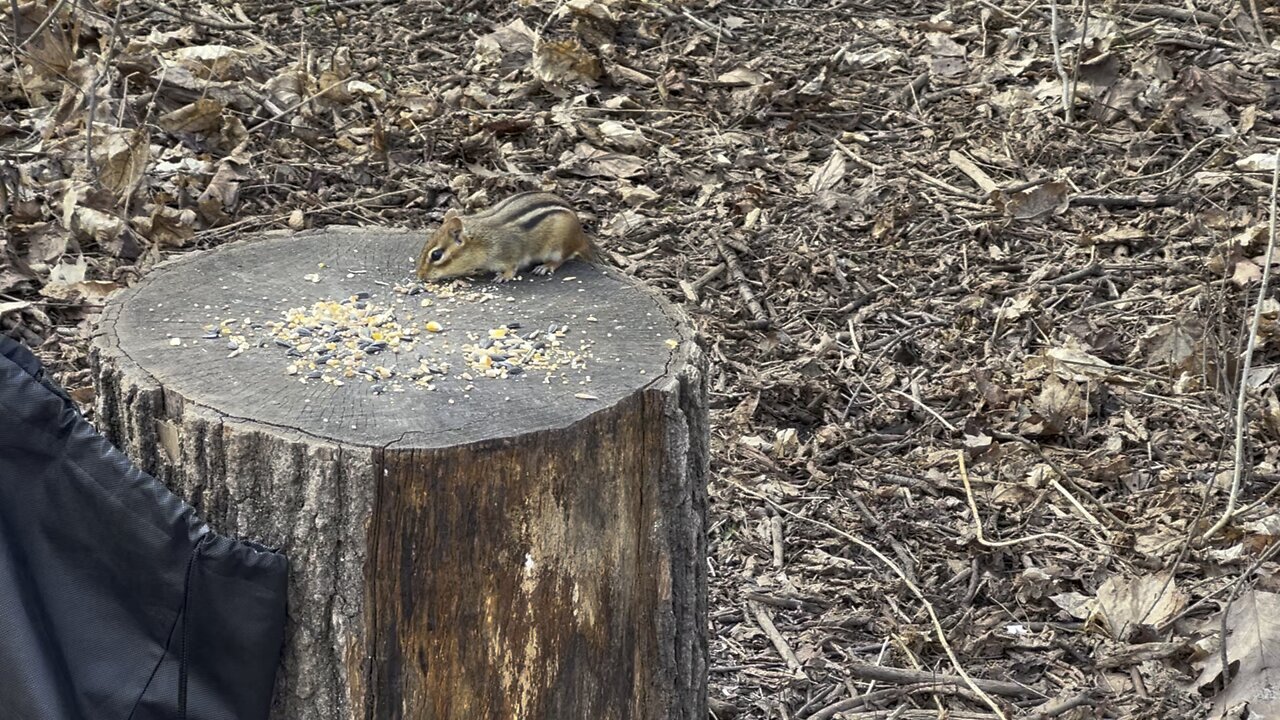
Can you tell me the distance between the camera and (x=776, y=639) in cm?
412

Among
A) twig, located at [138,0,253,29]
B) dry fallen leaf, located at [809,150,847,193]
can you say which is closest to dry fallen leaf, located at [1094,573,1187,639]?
dry fallen leaf, located at [809,150,847,193]

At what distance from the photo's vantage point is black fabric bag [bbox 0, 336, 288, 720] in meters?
2.80

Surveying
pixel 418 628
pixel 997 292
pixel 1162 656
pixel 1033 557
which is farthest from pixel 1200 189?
pixel 418 628

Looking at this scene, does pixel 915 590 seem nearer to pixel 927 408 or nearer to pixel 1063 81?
pixel 927 408

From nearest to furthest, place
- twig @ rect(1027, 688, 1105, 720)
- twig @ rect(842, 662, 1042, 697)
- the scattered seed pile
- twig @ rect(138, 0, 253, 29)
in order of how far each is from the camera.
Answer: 1. the scattered seed pile
2. twig @ rect(1027, 688, 1105, 720)
3. twig @ rect(842, 662, 1042, 697)
4. twig @ rect(138, 0, 253, 29)

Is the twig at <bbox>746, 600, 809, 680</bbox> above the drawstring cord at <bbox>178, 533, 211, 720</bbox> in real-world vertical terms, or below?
below

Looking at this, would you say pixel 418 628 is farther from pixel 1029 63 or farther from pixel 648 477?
pixel 1029 63

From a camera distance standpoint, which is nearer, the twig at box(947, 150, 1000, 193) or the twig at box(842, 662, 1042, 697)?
the twig at box(842, 662, 1042, 697)

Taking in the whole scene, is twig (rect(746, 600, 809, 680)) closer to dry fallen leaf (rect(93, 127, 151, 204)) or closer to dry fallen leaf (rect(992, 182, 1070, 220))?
dry fallen leaf (rect(992, 182, 1070, 220))

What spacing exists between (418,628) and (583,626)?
346 millimetres

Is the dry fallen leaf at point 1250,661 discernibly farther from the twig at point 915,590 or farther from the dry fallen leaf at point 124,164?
the dry fallen leaf at point 124,164

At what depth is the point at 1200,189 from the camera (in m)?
6.47

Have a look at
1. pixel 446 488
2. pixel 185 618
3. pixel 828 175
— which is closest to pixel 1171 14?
pixel 828 175

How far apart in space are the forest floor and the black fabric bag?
5.13 feet
